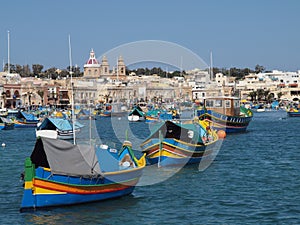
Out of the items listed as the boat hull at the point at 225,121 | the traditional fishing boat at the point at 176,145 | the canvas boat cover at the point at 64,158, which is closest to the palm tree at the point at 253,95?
the boat hull at the point at 225,121

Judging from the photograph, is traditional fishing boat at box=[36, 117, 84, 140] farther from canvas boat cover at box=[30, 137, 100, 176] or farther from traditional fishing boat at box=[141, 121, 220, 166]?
canvas boat cover at box=[30, 137, 100, 176]

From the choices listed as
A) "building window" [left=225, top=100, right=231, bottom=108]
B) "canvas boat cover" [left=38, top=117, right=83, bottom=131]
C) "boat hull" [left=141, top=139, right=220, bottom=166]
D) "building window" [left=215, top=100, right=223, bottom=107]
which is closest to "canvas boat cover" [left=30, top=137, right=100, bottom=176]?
"boat hull" [left=141, top=139, right=220, bottom=166]

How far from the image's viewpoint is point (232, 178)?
2609 cm

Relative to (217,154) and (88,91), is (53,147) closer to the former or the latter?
(217,154)

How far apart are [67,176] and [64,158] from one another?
1.98 ft

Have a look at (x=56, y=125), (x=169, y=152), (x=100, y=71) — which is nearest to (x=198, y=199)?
(x=169, y=152)

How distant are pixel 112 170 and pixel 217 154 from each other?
15190mm

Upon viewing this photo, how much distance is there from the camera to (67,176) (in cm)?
1928

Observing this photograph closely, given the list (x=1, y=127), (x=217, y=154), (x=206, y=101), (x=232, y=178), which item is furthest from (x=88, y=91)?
(x=232, y=178)

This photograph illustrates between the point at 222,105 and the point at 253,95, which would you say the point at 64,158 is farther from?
the point at 253,95

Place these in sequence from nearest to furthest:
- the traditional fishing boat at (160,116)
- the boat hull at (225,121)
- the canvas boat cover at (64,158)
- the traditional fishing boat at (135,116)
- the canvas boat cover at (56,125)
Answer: the canvas boat cover at (64,158), the boat hull at (225,121), the canvas boat cover at (56,125), the traditional fishing boat at (160,116), the traditional fishing boat at (135,116)

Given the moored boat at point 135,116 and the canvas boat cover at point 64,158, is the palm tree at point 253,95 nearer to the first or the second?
the moored boat at point 135,116

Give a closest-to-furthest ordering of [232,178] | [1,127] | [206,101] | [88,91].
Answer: [232,178]
[206,101]
[1,127]
[88,91]

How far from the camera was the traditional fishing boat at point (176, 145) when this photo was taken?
27875 millimetres
